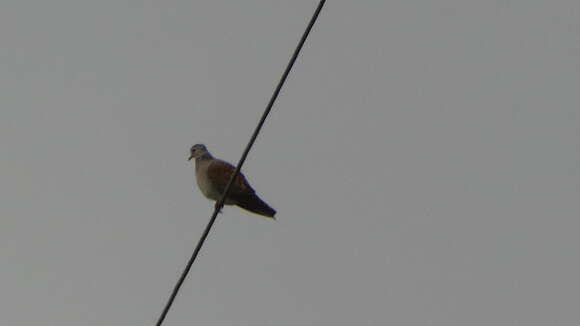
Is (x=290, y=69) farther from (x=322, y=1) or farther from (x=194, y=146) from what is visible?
(x=194, y=146)

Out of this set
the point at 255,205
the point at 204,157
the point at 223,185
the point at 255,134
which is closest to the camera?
the point at 255,134

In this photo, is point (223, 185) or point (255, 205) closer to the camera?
point (255, 205)

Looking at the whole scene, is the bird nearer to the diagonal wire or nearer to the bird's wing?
the bird's wing

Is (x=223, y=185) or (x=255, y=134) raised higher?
(x=255, y=134)

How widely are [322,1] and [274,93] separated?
1.50ft

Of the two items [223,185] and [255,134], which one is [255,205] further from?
[255,134]

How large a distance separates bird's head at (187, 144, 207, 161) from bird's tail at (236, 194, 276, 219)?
1052 mm

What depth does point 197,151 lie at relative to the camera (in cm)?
970

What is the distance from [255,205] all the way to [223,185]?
0.35 metres

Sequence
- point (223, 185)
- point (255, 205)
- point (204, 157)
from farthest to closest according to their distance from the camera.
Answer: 1. point (204, 157)
2. point (223, 185)
3. point (255, 205)

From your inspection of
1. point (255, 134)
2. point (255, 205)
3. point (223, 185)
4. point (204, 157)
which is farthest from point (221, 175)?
point (255, 134)

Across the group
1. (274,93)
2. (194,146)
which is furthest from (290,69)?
(194,146)

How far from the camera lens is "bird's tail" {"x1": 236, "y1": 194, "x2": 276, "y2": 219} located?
863 centimetres

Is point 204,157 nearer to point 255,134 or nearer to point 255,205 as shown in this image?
point 255,205
